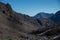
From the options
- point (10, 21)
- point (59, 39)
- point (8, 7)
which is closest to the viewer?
point (59, 39)

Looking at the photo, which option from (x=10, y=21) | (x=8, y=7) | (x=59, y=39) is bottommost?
(x=59, y=39)

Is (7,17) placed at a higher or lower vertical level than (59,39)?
higher

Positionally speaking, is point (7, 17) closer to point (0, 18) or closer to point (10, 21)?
point (10, 21)

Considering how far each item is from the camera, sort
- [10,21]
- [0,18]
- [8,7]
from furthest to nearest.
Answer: [8,7]
[10,21]
[0,18]

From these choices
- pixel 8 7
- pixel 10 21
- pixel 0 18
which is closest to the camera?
pixel 0 18

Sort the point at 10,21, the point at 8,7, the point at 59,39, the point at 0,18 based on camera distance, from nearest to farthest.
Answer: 1. the point at 59,39
2. the point at 0,18
3. the point at 10,21
4. the point at 8,7

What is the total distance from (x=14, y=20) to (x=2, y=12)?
1181cm

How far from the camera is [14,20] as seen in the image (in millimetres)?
126250

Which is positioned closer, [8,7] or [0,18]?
[0,18]

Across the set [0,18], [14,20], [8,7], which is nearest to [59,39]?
[0,18]

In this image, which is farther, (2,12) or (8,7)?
(8,7)

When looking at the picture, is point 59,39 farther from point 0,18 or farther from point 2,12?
point 2,12

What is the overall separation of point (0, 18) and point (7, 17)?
12733mm

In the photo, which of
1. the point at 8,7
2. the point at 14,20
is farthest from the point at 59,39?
the point at 8,7
